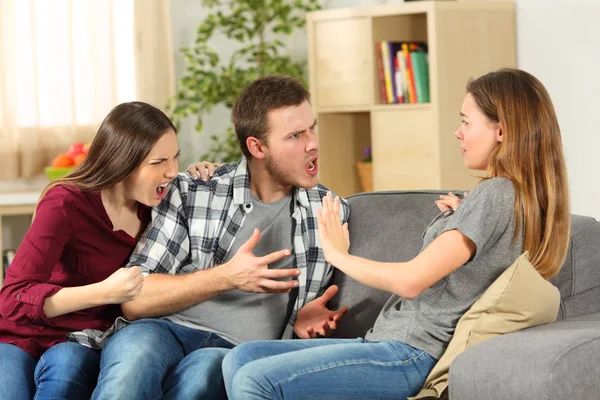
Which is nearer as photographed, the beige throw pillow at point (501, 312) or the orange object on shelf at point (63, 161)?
the beige throw pillow at point (501, 312)

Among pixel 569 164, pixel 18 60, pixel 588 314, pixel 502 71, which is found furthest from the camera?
pixel 18 60

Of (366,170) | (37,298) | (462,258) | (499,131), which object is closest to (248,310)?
(37,298)

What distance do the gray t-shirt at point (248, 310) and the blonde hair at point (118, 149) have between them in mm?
330

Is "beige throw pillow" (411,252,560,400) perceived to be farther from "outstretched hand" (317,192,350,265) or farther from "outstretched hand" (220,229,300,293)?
"outstretched hand" (220,229,300,293)

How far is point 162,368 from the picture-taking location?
6.88ft

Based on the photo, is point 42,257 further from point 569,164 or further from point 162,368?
point 569,164

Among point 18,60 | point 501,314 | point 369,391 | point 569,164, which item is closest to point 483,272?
point 501,314

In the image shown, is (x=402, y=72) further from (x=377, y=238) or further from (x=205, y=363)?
(x=205, y=363)

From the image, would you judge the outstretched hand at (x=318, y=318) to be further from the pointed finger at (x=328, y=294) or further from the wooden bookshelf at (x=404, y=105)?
the wooden bookshelf at (x=404, y=105)

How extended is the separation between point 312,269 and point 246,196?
255 millimetres

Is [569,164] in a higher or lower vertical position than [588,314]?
higher

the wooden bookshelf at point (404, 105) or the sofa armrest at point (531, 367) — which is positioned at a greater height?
the wooden bookshelf at point (404, 105)

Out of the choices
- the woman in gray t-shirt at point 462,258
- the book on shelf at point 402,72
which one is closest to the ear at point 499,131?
the woman in gray t-shirt at point 462,258

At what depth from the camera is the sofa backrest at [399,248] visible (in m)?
2.17
